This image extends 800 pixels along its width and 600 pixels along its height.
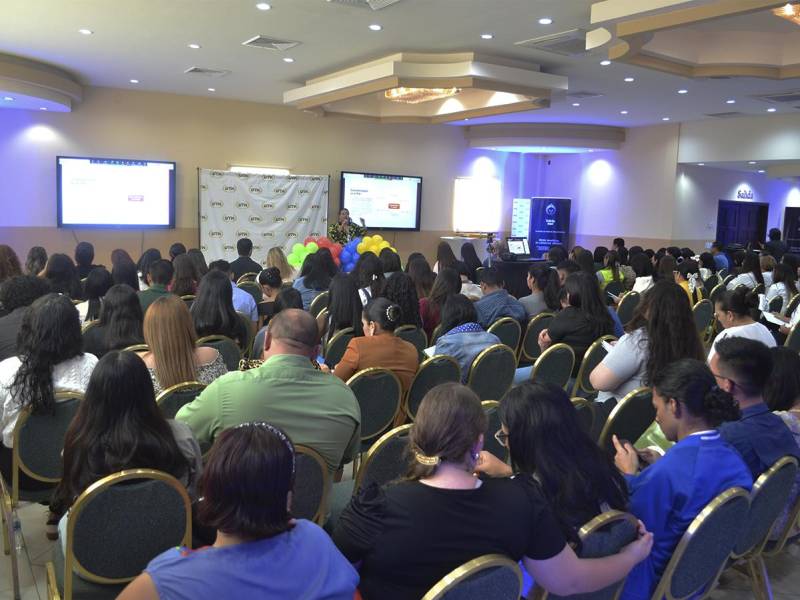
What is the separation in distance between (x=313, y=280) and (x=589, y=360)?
2.92 metres

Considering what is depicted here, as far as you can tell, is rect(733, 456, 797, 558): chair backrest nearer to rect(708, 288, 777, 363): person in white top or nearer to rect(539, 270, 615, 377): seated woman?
rect(708, 288, 777, 363): person in white top

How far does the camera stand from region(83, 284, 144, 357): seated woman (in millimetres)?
3723

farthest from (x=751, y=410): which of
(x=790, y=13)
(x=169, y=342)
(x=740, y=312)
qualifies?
(x=790, y=13)

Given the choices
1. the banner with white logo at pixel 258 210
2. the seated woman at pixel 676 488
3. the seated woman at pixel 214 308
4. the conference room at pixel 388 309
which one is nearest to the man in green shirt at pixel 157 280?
the conference room at pixel 388 309


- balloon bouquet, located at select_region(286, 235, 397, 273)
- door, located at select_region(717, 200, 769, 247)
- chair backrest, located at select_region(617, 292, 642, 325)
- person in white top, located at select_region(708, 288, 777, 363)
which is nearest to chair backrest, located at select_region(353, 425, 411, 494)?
person in white top, located at select_region(708, 288, 777, 363)

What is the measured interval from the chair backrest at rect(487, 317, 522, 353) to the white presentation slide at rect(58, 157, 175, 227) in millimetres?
8636

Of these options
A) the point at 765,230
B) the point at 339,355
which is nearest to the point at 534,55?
the point at 339,355

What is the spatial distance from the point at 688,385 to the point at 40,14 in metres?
7.78

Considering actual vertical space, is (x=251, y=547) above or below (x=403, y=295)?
below

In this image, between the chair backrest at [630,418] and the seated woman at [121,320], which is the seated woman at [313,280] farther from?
the chair backrest at [630,418]

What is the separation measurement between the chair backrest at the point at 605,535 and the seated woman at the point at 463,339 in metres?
2.36

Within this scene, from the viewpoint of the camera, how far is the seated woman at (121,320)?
3.72 m

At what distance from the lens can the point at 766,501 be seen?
2188mm

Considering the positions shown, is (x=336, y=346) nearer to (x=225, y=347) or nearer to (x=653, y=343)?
(x=225, y=347)
